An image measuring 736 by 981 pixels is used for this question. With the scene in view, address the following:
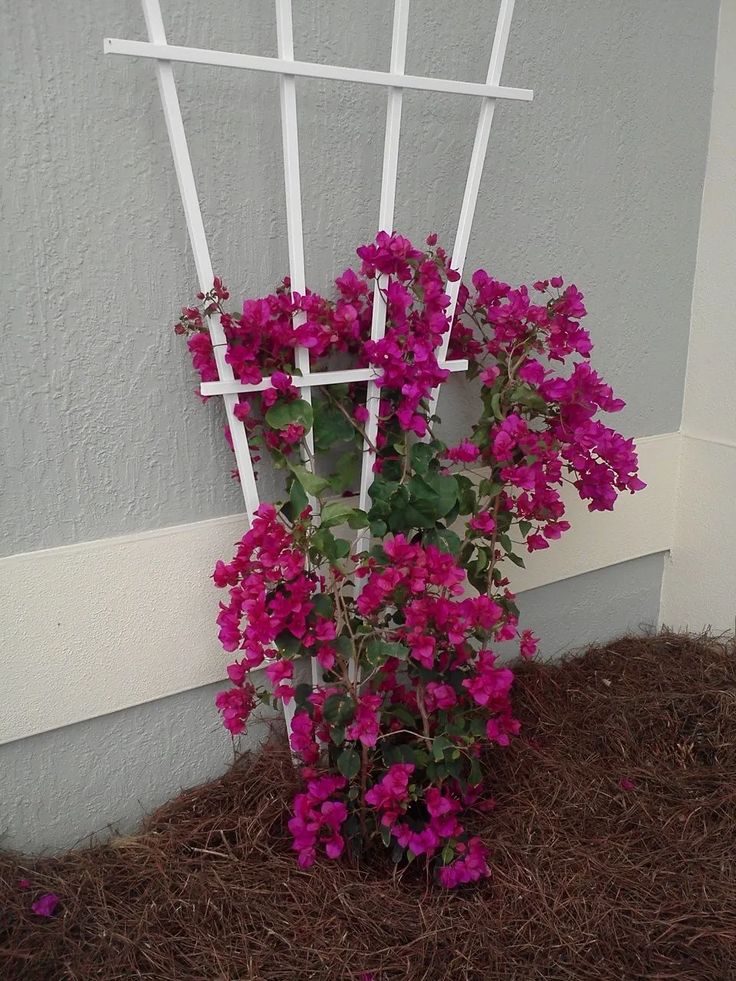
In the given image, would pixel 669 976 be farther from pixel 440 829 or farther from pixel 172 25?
pixel 172 25

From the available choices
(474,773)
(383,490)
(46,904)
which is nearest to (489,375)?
(383,490)

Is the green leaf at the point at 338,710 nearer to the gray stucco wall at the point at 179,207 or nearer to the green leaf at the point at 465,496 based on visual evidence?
the gray stucco wall at the point at 179,207

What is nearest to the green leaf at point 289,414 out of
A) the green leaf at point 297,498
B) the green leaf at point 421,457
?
the green leaf at point 297,498

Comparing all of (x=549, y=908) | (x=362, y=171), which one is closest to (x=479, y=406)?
(x=362, y=171)

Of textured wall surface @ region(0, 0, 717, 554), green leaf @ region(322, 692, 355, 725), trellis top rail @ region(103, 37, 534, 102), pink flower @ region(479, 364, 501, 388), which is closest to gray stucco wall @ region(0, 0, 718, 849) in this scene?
textured wall surface @ region(0, 0, 717, 554)

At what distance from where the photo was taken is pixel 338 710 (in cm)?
160

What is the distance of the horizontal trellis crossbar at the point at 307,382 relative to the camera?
1535mm

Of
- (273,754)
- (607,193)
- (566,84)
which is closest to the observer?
(273,754)

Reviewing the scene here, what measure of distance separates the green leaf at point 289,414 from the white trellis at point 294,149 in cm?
4

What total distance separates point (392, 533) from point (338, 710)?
0.35 m

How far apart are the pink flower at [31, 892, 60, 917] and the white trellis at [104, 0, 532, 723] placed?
527 mm

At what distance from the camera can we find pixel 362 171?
1.74m

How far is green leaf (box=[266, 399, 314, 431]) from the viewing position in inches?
62.2

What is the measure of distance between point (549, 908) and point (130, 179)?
149 centimetres
